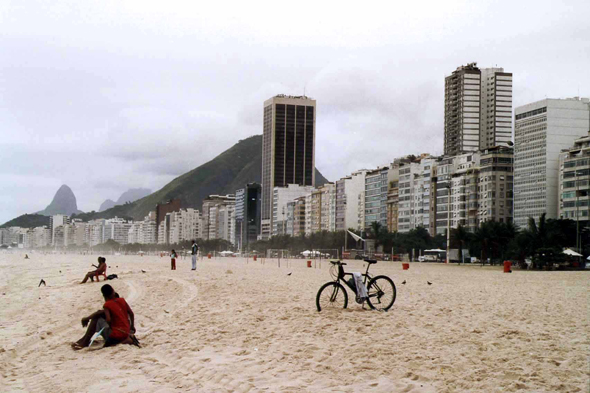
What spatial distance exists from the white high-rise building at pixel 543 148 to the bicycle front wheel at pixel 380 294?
86377 millimetres

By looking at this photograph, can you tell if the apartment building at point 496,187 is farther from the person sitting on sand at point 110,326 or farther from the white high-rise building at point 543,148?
the person sitting on sand at point 110,326

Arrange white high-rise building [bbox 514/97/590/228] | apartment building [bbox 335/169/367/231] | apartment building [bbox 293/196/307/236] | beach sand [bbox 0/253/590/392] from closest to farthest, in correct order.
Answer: beach sand [bbox 0/253/590/392], white high-rise building [bbox 514/97/590/228], apartment building [bbox 335/169/367/231], apartment building [bbox 293/196/307/236]

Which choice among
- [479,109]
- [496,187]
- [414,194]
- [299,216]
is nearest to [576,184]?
[496,187]

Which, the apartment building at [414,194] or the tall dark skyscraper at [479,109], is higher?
the tall dark skyscraper at [479,109]

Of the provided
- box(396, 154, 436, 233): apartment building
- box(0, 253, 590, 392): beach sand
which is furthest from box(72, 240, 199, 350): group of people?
box(396, 154, 436, 233): apartment building

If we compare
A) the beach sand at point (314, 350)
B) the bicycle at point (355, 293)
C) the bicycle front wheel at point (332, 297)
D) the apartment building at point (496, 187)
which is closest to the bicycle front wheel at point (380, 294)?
the bicycle at point (355, 293)

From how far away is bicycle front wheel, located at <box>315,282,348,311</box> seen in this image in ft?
43.2

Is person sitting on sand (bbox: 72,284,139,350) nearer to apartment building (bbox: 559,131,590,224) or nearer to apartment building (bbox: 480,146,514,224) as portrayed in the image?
apartment building (bbox: 559,131,590,224)

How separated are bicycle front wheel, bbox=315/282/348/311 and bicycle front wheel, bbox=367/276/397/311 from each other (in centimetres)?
56

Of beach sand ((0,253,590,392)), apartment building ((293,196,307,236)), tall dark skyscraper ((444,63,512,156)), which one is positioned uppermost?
tall dark skyscraper ((444,63,512,156))

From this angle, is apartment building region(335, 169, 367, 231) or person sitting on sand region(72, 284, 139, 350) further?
apartment building region(335, 169, 367, 231)

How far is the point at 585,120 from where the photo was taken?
322ft

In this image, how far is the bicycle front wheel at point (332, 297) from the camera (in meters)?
13.2

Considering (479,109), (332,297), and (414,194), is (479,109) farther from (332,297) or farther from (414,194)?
(332,297)
